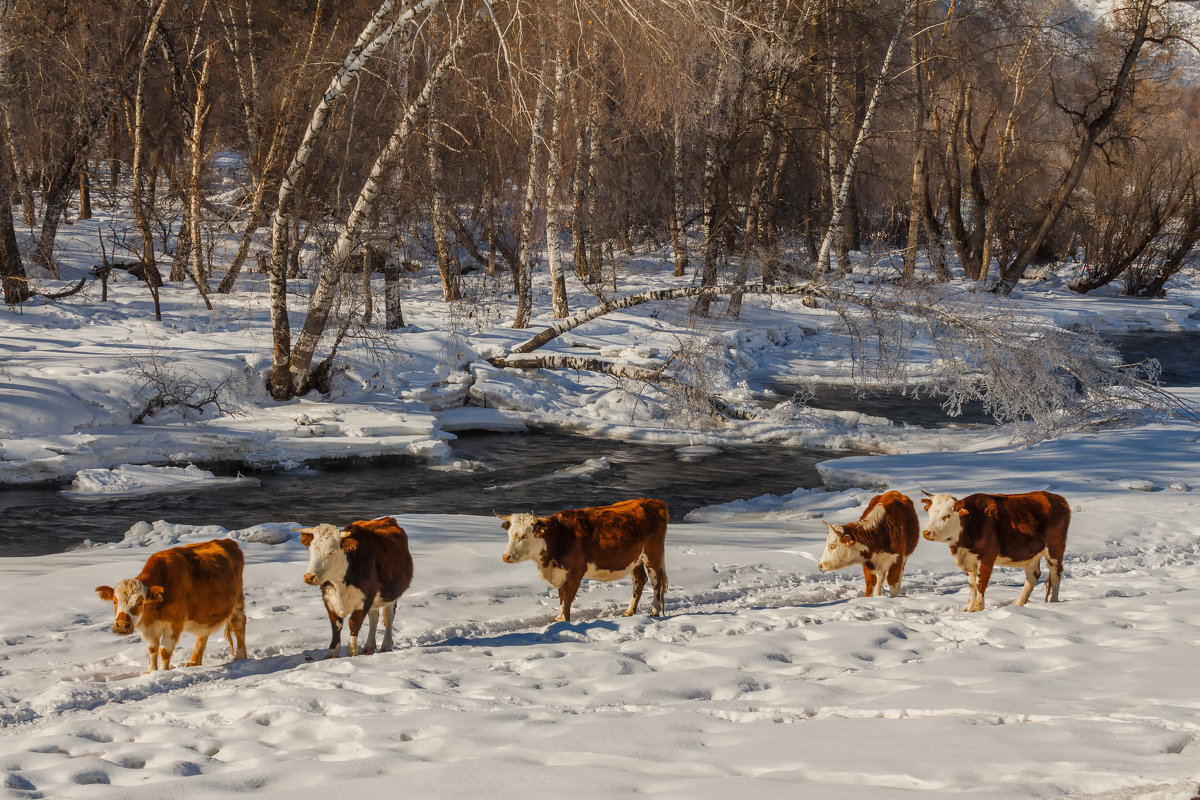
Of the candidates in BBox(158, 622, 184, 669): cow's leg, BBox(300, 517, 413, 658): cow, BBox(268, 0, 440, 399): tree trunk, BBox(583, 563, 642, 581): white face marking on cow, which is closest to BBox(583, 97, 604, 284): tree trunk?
BBox(268, 0, 440, 399): tree trunk

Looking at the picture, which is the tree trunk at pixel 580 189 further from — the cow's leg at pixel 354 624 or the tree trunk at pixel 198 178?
the cow's leg at pixel 354 624

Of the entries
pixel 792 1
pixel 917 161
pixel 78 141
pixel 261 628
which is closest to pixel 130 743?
Answer: pixel 261 628

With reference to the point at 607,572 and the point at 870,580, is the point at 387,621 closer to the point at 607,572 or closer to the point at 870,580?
the point at 607,572

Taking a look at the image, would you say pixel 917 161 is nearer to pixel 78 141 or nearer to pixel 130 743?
pixel 78 141

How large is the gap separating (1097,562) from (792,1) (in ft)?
53.1

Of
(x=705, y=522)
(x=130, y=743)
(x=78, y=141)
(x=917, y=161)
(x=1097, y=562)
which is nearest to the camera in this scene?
(x=130, y=743)

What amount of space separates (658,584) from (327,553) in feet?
9.07

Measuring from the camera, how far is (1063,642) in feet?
21.5

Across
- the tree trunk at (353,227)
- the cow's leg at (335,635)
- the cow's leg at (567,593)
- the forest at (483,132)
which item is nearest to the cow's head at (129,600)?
the cow's leg at (335,635)

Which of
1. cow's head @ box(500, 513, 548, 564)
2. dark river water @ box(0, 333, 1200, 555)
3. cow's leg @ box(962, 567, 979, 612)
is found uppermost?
cow's head @ box(500, 513, 548, 564)

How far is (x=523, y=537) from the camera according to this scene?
22.4 ft

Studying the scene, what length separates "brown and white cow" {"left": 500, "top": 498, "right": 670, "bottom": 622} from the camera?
6.89 metres

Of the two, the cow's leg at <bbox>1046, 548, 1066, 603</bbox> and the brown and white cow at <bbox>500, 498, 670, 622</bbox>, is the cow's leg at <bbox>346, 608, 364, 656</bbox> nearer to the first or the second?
the brown and white cow at <bbox>500, 498, 670, 622</bbox>

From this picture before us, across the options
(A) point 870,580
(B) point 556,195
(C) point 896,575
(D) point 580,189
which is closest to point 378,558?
(A) point 870,580
